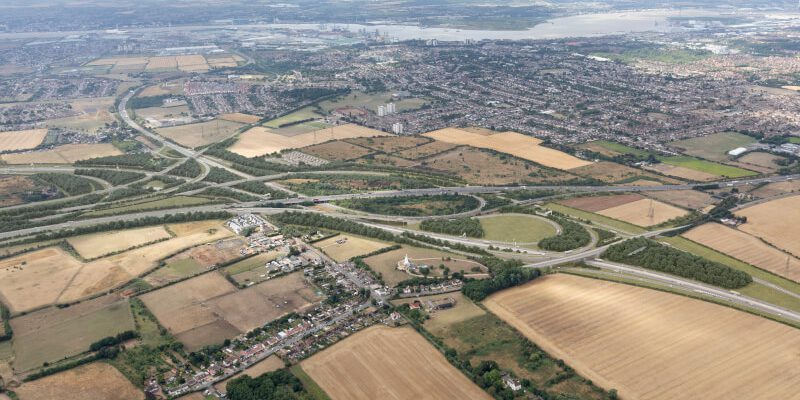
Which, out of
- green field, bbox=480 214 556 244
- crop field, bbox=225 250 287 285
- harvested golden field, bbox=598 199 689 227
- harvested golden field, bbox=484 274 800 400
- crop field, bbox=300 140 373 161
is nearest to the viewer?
harvested golden field, bbox=484 274 800 400

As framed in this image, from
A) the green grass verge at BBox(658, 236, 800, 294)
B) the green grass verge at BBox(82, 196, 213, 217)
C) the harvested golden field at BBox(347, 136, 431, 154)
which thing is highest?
the harvested golden field at BBox(347, 136, 431, 154)

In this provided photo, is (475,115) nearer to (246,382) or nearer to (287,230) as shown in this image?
(287,230)

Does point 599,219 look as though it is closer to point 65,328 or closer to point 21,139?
A: point 65,328

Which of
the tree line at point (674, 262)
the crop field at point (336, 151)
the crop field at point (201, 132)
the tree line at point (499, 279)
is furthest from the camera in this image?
the crop field at point (201, 132)

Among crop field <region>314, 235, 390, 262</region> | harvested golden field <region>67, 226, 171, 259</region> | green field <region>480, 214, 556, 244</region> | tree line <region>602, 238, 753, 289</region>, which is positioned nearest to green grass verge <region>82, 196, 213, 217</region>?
harvested golden field <region>67, 226, 171, 259</region>

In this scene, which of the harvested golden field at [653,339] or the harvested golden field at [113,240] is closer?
the harvested golden field at [653,339]

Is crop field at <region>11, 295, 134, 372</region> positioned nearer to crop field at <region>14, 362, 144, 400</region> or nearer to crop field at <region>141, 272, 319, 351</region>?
crop field at <region>14, 362, 144, 400</region>

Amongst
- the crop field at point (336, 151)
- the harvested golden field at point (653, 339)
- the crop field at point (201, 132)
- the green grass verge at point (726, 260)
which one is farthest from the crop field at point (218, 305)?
the crop field at point (201, 132)

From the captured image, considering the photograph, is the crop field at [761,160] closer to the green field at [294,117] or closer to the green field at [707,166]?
the green field at [707,166]
